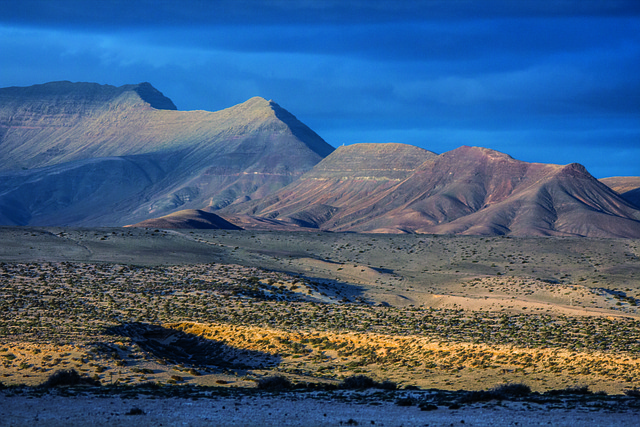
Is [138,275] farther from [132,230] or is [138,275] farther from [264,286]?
[132,230]

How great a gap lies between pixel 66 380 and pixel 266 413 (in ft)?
24.1

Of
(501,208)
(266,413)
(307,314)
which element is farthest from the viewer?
(501,208)

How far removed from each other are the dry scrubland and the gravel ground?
4.10 m

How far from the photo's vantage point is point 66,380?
19844 mm

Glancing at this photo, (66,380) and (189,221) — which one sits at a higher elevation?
(189,221)

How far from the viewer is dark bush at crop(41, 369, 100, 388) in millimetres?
19553

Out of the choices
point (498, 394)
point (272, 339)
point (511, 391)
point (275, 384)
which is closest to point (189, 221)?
point (272, 339)

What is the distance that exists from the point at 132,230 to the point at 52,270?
1195 inches

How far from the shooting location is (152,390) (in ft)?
63.0

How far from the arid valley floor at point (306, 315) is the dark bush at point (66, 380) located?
0.72m

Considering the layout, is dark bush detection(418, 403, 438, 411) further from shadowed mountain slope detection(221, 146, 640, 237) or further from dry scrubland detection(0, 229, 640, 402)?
shadowed mountain slope detection(221, 146, 640, 237)

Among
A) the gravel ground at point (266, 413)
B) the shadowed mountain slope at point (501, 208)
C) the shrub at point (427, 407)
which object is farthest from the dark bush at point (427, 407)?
the shadowed mountain slope at point (501, 208)

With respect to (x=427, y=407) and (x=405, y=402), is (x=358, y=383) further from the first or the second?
(x=427, y=407)

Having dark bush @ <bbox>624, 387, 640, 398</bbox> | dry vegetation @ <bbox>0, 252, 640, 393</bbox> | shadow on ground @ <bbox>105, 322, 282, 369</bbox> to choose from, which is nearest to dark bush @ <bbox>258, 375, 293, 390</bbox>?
dry vegetation @ <bbox>0, 252, 640, 393</bbox>
